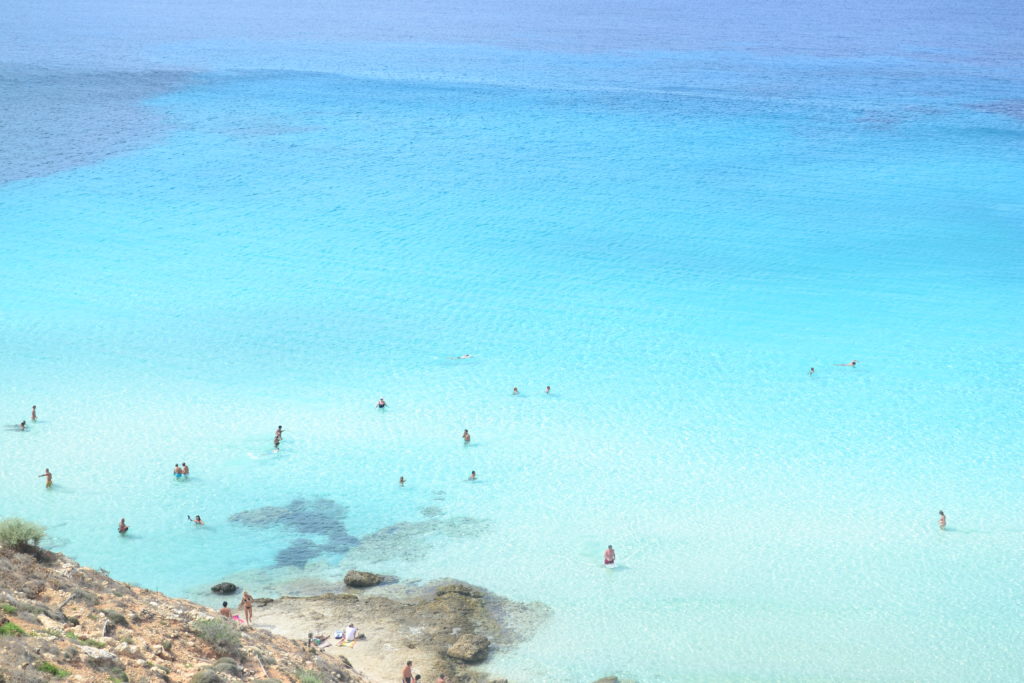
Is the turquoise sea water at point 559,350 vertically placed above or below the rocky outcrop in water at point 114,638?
above

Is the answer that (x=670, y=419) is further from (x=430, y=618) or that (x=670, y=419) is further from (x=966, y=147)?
(x=966, y=147)

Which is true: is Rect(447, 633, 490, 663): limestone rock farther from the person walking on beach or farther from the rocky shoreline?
the person walking on beach

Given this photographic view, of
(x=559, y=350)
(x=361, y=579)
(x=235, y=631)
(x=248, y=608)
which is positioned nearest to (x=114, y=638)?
(x=235, y=631)

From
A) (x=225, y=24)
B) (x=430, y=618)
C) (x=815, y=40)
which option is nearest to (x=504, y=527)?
(x=430, y=618)

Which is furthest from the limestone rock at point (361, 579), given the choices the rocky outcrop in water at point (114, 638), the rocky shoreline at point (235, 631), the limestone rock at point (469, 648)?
the rocky outcrop in water at point (114, 638)

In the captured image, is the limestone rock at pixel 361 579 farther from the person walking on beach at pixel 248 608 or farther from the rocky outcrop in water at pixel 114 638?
the rocky outcrop in water at pixel 114 638

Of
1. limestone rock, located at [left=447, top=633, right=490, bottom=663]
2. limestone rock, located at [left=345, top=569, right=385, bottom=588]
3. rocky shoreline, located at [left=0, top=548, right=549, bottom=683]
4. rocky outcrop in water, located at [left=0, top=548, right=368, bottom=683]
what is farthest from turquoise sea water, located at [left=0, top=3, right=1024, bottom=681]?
rocky outcrop in water, located at [left=0, top=548, right=368, bottom=683]

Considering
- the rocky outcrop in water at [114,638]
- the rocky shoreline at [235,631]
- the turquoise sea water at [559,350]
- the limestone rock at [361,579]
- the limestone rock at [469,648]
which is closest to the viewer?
the rocky outcrop in water at [114,638]
